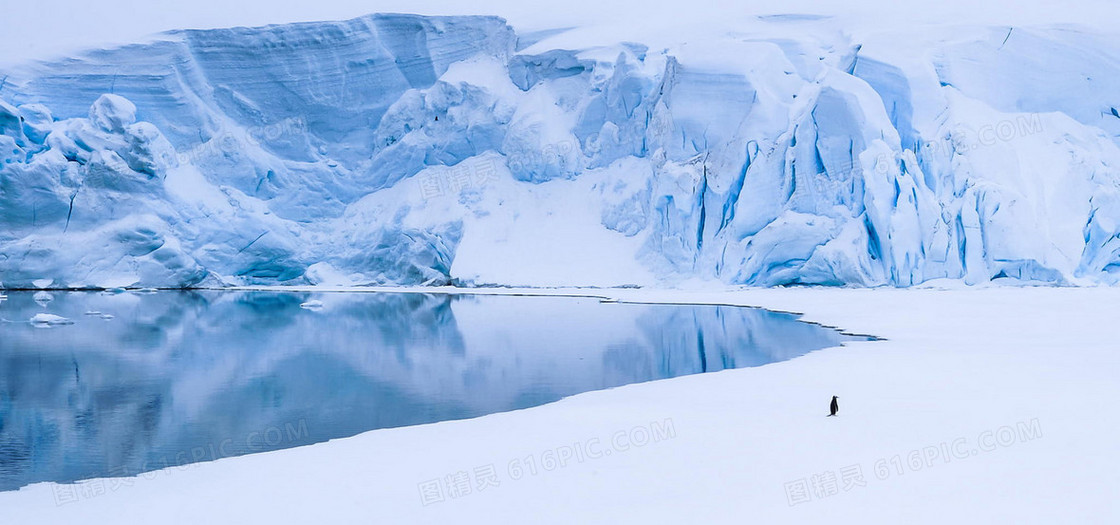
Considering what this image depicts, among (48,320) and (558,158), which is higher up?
(48,320)

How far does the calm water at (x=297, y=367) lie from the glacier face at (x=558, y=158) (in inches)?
248

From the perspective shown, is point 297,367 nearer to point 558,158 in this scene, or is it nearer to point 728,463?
point 728,463

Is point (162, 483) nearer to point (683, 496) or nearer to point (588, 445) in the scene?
point (588, 445)

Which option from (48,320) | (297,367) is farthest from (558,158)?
(297,367)

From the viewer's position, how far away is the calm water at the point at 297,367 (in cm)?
616

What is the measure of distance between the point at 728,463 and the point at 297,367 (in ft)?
21.8

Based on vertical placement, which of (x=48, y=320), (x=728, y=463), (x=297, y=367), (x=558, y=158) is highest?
(x=728, y=463)

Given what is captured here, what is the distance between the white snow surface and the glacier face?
1468 centimetres

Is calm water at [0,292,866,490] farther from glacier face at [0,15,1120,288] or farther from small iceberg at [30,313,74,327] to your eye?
glacier face at [0,15,1120,288]

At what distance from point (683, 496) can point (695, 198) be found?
20.6 meters

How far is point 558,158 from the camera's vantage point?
30.1 metres

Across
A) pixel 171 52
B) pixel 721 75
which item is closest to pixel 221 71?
pixel 171 52

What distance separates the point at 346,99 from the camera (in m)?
33.0

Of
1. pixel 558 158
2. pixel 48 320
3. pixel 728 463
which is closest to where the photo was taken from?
pixel 728 463
